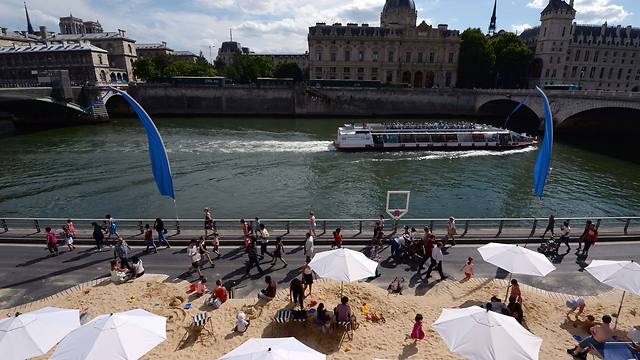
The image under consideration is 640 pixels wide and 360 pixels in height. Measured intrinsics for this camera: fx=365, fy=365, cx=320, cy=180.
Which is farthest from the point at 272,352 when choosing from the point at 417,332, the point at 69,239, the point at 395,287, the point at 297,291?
the point at 69,239

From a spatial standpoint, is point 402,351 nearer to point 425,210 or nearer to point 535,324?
point 535,324

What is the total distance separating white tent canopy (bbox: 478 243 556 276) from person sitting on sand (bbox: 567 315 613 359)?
206 centimetres

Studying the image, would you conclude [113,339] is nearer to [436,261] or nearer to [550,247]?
→ [436,261]

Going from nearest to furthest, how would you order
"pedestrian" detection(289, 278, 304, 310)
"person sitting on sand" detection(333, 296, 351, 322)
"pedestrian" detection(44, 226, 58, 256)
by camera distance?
"person sitting on sand" detection(333, 296, 351, 322) < "pedestrian" detection(289, 278, 304, 310) < "pedestrian" detection(44, 226, 58, 256)

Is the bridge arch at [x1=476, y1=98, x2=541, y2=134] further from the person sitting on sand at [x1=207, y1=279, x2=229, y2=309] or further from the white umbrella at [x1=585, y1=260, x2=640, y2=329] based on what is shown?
the person sitting on sand at [x1=207, y1=279, x2=229, y2=309]

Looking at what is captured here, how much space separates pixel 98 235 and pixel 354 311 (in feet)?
40.7

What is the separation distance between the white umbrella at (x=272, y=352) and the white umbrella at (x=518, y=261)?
772 cm

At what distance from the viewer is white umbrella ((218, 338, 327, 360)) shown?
7.86m

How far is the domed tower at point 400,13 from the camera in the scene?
11288cm

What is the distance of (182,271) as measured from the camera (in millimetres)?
15469

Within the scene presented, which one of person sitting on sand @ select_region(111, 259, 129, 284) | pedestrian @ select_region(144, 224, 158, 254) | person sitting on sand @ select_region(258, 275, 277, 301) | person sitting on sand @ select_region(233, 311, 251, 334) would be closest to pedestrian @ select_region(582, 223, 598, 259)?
person sitting on sand @ select_region(258, 275, 277, 301)

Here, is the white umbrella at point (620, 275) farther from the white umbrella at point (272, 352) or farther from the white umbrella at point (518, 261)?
the white umbrella at point (272, 352)

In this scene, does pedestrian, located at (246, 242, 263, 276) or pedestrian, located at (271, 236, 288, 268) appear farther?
pedestrian, located at (271, 236, 288, 268)

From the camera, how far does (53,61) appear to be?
296ft
